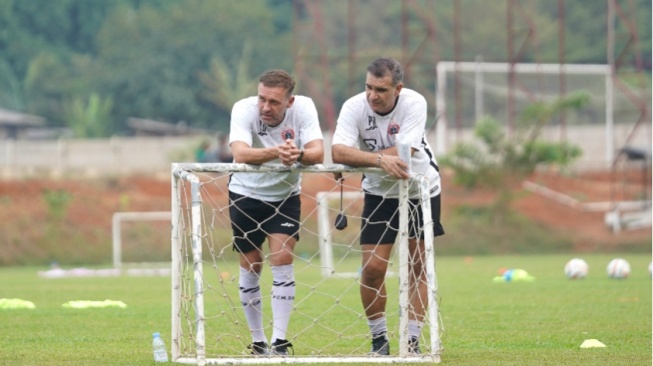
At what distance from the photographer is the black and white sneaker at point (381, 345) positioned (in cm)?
874

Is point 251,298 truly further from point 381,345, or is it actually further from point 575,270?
point 575,270

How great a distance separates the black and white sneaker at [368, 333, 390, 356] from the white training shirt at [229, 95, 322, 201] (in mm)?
1195

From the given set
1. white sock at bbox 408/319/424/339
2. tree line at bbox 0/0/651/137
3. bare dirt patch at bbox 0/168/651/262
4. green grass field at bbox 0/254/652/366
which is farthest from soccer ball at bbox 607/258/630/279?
tree line at bbox 0/0/651/137

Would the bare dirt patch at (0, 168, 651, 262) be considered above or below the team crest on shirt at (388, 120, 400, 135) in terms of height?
below

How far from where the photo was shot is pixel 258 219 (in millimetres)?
9023

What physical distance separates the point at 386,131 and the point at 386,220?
0.66 meters

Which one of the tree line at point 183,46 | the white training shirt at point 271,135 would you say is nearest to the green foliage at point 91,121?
the tree line at point 183,46

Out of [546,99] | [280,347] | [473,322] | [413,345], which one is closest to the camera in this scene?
[280,347]

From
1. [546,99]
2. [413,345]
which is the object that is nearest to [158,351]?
[413,345]

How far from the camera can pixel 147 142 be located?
50938 mm

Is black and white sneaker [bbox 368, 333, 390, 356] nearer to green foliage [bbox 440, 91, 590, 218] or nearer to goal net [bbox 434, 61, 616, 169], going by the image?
green foliage [bbox 440, 91, 590, 218]

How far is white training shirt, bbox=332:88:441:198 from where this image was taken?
8664mm

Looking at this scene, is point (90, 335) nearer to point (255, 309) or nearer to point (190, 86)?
point (255, 309)

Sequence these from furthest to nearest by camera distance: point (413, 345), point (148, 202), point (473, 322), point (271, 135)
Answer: point (148, 202), point (473, 322), point (271, 135), point (413, 345)
